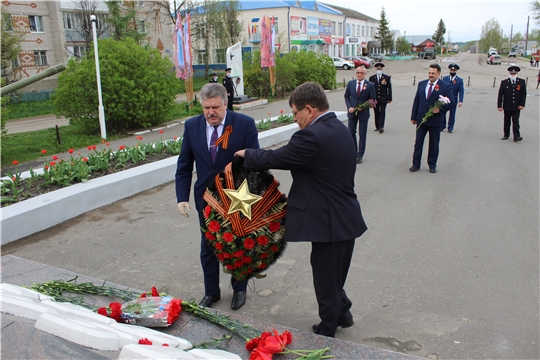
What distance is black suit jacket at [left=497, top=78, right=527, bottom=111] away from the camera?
1124cm

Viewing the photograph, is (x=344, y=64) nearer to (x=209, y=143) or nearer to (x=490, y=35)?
(x=209, y=143)

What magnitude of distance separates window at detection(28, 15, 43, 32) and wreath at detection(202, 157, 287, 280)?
119ft

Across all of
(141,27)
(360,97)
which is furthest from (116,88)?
(141,27)

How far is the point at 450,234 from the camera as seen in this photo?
18.1 feet

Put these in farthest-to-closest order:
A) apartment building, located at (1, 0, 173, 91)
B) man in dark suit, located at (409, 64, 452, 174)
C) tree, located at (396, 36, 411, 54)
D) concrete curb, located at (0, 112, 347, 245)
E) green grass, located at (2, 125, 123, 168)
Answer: tree, located at (396, 36, 411, 54) < apartment building, located at (1, 0, 173, 91) < green grass, located at (2, 125, 123, 168) < man in dark suit, located at (409, 64, 452, 174) < concrete curb, located at (0, 112, 347, 245)

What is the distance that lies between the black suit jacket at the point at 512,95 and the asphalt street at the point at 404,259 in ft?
11.2

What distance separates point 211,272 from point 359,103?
22.1 ft

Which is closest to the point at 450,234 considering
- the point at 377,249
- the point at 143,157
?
the point at 377,249

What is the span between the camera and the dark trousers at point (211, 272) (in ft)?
12.5

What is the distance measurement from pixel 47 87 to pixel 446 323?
36046 mm

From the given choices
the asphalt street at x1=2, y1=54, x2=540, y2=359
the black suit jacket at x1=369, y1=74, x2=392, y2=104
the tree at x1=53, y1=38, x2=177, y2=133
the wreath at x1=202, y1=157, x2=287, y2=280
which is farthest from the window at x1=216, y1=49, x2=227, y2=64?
the wreath at x1=202, y1=157, x2=287, y2=280

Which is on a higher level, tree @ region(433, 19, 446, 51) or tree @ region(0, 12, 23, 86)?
tree @ region(433, 19, 446, 51)

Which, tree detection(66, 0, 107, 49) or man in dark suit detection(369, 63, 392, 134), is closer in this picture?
man in dark suit detection(369, 63, 392, 134)

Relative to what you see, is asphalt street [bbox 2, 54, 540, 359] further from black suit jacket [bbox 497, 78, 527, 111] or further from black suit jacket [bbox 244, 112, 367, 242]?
black suit jacket [bbox 497, 78, 527, 111]
